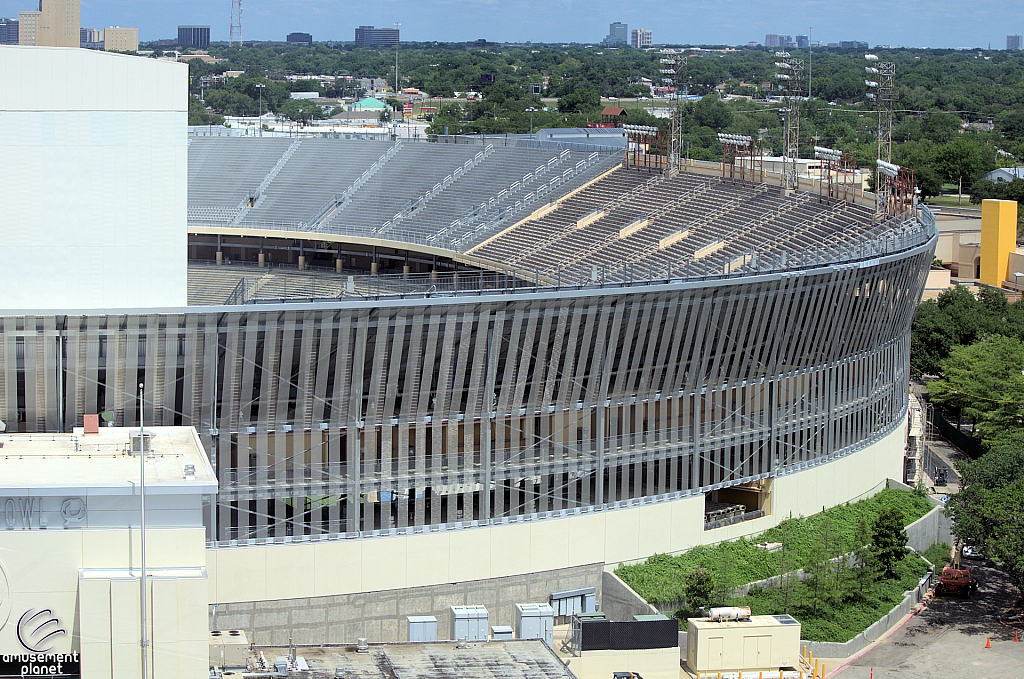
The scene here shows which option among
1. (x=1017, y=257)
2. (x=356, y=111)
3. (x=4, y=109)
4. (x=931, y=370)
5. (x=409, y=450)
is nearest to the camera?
(x=4, y=109)

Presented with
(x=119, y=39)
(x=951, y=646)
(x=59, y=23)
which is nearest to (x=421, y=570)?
(x=951, y=646)

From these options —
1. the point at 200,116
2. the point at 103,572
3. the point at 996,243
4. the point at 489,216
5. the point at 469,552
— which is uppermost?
the point at 200,116

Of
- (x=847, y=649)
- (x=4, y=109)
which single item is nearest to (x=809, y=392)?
(x=847, y=649)

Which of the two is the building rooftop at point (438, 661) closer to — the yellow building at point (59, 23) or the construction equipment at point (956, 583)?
the construction equipment at point (956, 583)

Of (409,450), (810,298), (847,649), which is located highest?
(810,298)

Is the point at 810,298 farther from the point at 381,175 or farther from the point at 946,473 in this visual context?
the point at 381,175

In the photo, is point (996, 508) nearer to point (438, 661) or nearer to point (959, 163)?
point (438, 661)
